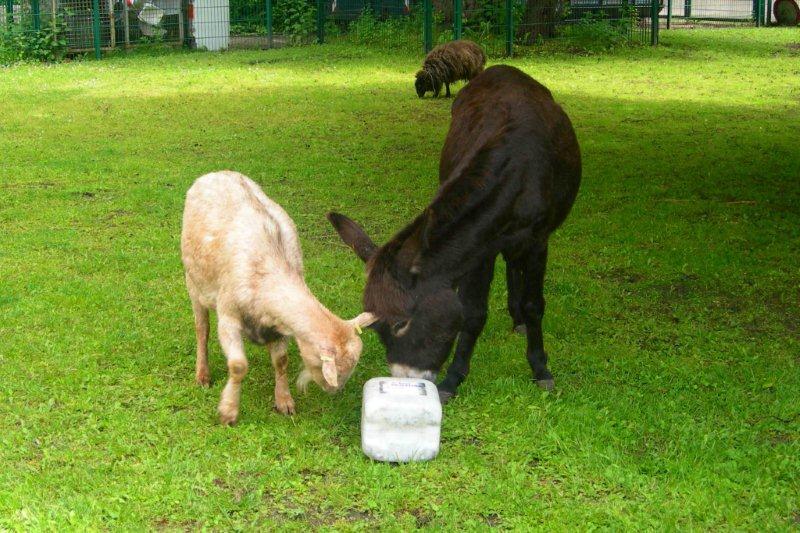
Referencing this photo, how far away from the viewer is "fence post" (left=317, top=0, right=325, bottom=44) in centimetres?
2391

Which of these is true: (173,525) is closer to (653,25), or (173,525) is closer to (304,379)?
(304,379)

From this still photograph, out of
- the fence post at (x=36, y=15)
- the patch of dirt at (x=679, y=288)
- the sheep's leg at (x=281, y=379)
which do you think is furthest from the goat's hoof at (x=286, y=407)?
the fence post at (x=36, y=15)

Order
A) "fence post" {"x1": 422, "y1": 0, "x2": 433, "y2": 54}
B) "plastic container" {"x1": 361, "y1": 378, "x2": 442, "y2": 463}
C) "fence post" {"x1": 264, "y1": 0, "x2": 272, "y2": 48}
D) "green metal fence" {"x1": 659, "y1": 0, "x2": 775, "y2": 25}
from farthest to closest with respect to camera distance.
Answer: "green metal fence" {"x1": 659, "y1": 0, "x2": 775, "y2": 25} → "fence post" {"x1": 264, "y1": 0, "x2": 272, "y2": 48} → "fence post" {"x1": 422, "y1": 0, "x2": 433, "y2": 54} → "plastic container" {"x1": 361, "y1": 378, "x2": 442, "y2": 463}

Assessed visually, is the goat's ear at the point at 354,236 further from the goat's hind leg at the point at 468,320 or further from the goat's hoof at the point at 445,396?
the goat's hoof at the point at 445,396

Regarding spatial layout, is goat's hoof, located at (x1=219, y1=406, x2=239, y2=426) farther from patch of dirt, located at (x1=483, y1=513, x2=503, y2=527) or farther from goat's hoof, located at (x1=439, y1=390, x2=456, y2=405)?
patch of dirt, located at (x1=483, y1=513, x2=503, y2=527)

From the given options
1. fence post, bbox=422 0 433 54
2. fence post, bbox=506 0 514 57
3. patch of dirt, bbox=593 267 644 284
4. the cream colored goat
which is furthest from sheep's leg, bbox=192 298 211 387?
fence post, bbox=422 0 433 54

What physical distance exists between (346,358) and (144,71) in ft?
51.6

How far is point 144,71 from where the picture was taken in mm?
19297

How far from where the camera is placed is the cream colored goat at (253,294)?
16.0ft

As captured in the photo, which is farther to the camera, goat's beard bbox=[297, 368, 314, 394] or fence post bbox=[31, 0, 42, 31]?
fence post bbox=[31, 0, 42, 31]

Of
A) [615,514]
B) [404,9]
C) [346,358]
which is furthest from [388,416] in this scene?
[404,9]

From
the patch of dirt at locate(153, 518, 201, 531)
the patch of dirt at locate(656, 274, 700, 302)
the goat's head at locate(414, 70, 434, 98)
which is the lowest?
the patch of dirt at locate(153, 518, 201, 531)

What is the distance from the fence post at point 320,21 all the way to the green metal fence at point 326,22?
0.9 inches

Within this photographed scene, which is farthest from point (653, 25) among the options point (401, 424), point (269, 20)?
point (401, 424)
